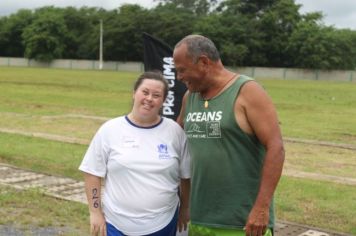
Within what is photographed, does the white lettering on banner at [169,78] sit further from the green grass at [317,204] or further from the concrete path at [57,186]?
the green grass at [317,204]

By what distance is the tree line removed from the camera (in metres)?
66.8

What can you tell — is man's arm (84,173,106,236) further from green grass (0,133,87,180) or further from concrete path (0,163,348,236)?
green grass (0,133,87,180)

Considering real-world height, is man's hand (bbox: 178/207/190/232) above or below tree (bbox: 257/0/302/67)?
below

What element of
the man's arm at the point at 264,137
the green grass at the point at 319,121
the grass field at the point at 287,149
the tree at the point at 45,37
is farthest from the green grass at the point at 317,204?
the tree at the point at 45,37

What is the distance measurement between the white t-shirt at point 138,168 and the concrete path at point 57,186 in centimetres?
285

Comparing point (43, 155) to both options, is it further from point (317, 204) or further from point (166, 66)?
point (317, 204)

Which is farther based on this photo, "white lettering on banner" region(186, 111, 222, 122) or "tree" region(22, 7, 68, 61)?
"tree" region(22, 7, 68, 61)

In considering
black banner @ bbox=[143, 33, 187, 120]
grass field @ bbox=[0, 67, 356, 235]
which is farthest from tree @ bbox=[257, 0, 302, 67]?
black banner @ bbox=[143, 33, 187, 120]

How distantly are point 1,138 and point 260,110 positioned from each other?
9.56 metres

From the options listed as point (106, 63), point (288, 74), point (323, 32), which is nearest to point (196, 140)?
point (288, 74)

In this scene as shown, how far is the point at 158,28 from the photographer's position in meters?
73.5

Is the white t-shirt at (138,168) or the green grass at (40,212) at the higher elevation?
the white t-shirt at (138,168)

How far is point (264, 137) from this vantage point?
111 inches

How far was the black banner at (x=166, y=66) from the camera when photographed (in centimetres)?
640
